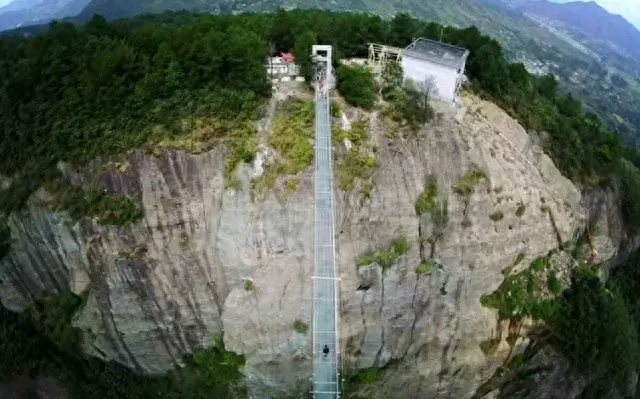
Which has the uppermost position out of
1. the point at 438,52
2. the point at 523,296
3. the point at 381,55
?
the point at 438,52

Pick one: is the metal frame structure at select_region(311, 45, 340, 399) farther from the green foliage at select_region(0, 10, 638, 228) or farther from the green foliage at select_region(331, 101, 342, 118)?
the green foliage at select_region(0, 10, 638, 228)

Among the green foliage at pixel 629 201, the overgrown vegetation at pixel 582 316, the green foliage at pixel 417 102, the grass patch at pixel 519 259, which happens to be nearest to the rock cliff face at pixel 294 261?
the grass patch at pixel 519 259

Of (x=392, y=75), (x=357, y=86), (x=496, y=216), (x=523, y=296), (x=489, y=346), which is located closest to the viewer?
(x=496, y=216)

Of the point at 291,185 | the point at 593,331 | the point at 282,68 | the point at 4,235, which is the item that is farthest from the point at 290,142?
the point at 593,331

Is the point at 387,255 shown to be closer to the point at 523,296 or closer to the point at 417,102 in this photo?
the point at 417,102

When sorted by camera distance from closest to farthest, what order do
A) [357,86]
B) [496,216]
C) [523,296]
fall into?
[496,216] → [357,86] → [523,296]

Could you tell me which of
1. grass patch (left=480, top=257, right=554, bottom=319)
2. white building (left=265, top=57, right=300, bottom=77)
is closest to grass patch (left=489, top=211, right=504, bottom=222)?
grass patch (left=480, top=257, right=554, bottom=319)

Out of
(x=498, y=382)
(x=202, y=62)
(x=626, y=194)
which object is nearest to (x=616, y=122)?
(x=626, y=194)
